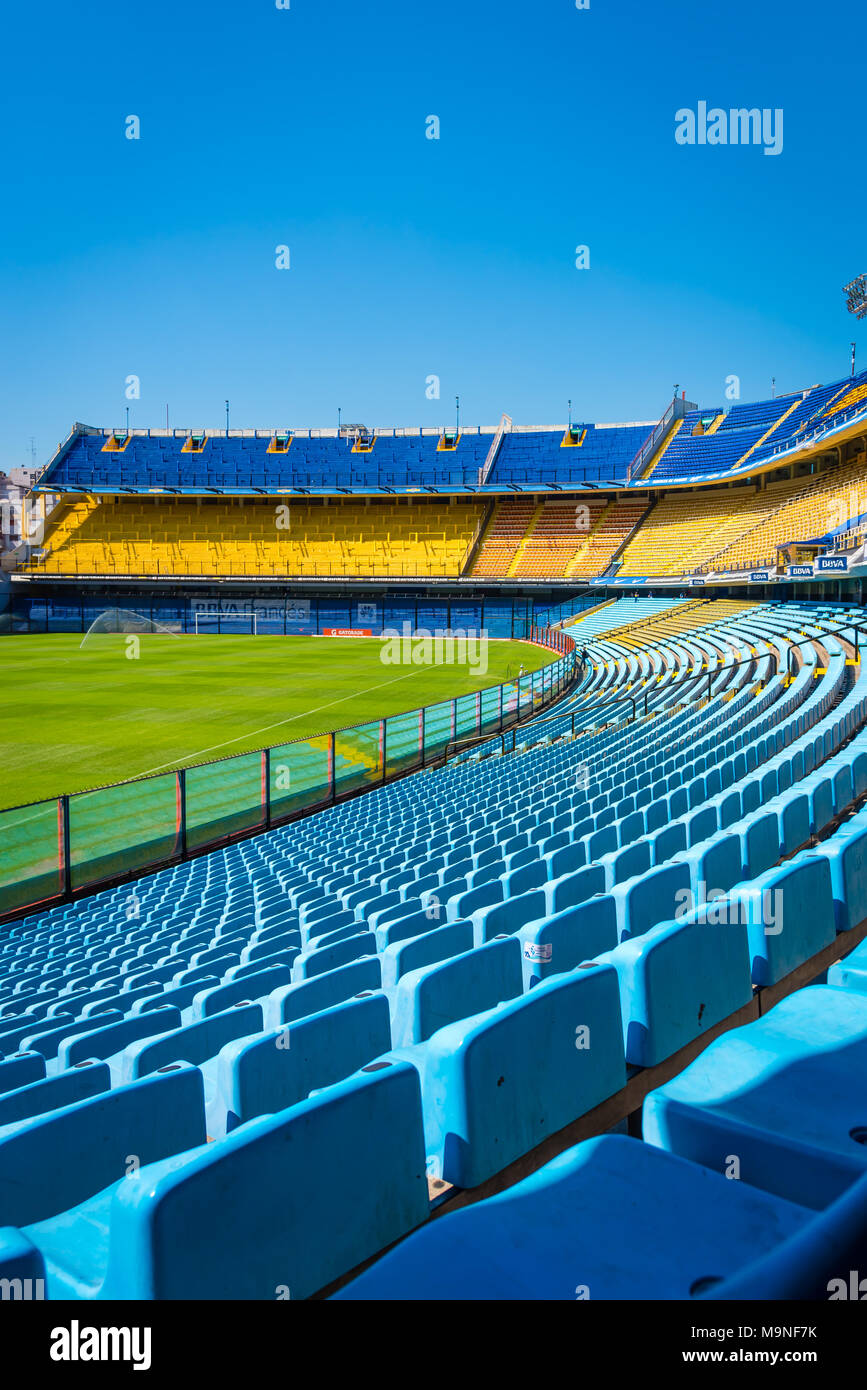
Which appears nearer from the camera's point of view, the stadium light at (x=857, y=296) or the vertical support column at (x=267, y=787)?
the vertical support column at (x=267, y=787)

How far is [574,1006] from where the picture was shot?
215cm

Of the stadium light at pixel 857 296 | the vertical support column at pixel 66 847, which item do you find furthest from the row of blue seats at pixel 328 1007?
→ the stadium light at pixel 857 296

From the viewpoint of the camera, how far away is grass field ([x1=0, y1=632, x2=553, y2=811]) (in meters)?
18.5

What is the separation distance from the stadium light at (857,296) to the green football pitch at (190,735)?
70.3 feet

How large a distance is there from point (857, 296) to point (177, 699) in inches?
1409

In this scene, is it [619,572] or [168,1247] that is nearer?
[168,1247]

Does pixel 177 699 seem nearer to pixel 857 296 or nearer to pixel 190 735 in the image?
pixel 190 735

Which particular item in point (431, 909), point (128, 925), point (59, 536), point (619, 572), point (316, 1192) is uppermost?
point (59, 536)

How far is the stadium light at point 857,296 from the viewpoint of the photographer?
38969 millimetres

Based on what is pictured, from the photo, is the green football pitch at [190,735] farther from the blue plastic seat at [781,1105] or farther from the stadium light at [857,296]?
the stadium light at [857,296]
